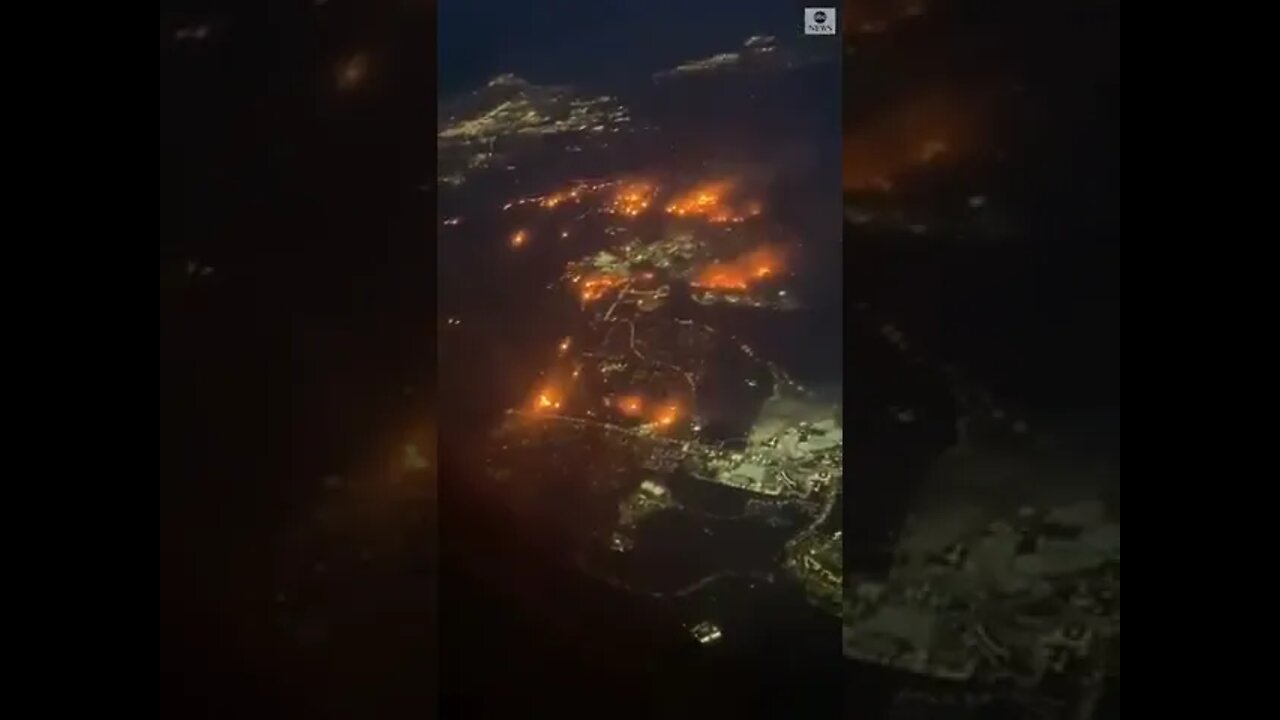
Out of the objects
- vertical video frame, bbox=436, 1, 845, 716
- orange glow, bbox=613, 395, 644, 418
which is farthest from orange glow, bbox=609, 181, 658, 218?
orange glow, bbox=613, 395, 644, 418

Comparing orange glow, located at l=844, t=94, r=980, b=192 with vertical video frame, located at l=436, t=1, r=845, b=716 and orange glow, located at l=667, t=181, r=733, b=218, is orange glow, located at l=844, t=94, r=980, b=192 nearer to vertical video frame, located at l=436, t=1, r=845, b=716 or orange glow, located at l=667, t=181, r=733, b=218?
vertical video frame, located at l=436, t=1, r=845, b=716

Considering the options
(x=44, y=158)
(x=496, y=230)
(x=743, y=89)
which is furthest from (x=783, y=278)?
(x=44, y=158)

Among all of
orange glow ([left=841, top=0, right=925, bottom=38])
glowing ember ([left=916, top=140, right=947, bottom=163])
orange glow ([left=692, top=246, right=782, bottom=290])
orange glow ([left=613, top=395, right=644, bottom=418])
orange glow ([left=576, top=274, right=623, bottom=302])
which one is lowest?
orange glow ([left=613, top=395, right=644, bottom=418])

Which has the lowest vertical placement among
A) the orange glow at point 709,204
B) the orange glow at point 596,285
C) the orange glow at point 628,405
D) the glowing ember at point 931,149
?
the orange glow at point 628,405

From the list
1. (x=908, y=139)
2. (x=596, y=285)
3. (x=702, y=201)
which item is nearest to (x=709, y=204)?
(x=702, y=201)

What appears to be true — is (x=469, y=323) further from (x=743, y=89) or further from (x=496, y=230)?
(x=743, y=89)

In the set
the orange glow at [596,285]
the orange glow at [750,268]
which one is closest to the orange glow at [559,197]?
the orange glow at [596,285]

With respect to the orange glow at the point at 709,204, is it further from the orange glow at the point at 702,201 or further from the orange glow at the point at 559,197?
the orange glow at the point at 559,197

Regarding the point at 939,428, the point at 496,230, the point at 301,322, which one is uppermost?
the point at 496,230

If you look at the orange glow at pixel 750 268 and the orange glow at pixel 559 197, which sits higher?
the orange glow at pixel 559 197

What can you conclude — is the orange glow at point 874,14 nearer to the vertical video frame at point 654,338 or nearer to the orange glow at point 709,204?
the vertical video frame at point 654,338

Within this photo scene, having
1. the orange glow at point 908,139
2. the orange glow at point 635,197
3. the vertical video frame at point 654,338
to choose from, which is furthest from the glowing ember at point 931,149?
the orange glow at point 635,197
